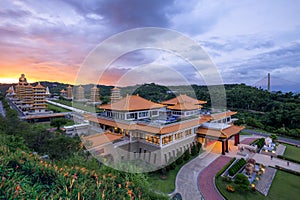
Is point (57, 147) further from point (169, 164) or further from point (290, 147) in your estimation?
point (290, 147)

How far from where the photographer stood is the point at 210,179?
12438 millimetres

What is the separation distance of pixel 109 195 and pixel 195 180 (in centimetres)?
901

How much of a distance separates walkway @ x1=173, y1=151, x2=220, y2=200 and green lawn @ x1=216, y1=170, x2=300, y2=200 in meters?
1.74

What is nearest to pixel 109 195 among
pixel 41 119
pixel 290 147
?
pixel 290 147

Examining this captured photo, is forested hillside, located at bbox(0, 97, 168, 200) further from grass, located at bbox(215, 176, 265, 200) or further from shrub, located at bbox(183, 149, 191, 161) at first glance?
shrub, located at bbox(183, 149, 191, 161)

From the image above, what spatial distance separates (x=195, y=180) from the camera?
12258 millimetres

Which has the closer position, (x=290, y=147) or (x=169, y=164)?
(x=169, y=164)

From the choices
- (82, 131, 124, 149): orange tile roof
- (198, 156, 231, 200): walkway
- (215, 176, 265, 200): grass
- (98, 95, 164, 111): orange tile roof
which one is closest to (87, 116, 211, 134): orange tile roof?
(82, 131, 124, 149): orange tile roof

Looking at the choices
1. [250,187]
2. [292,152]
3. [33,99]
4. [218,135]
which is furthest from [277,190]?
[33,99]

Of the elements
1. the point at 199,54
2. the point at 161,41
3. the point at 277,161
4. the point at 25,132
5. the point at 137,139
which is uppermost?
the point at 161,41

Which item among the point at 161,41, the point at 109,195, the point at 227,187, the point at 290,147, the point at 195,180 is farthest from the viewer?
the point at 290,147

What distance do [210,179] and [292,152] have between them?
12.9 meters

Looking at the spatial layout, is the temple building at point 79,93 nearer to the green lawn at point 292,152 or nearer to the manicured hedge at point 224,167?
the manicured hedge at point 224,167

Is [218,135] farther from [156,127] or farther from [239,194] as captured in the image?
[156,127]
